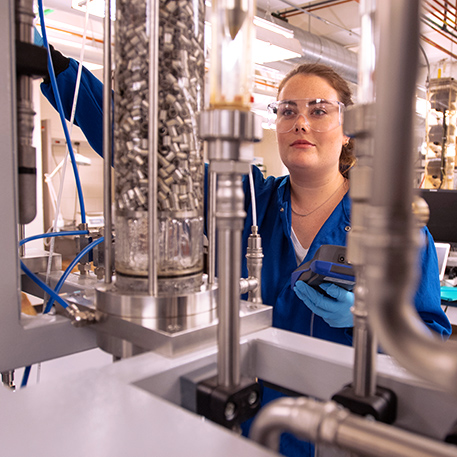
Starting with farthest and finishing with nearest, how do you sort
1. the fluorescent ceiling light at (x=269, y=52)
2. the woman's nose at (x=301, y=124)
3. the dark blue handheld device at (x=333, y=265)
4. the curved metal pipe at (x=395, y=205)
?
the fluorescent ceiling light at (x=269, y=52) → the woman's nose at (x=301, y=124) → the dark blue handheld device at (x=333, y=265) → the curved metal pipe at (x=395, y=205)

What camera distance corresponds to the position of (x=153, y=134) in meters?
0.49

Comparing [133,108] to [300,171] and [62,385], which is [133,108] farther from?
[300,171]

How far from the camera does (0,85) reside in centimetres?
54

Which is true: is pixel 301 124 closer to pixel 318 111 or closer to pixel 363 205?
pixel 318 111

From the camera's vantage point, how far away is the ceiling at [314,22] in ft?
9.27

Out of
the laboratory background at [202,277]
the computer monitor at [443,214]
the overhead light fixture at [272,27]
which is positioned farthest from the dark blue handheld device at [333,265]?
the computer monitor at [443,214]

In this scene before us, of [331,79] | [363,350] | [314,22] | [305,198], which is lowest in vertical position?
[363,350]

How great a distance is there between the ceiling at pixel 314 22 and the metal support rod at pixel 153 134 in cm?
229

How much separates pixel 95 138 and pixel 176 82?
2.80 ft

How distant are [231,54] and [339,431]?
292mm

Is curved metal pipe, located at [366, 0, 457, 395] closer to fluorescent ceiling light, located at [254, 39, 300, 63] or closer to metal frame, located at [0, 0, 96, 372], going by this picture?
metal frame, located at [0, 0, 96, 372]

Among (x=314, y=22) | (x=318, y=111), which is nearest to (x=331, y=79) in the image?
(x=318, y=111)

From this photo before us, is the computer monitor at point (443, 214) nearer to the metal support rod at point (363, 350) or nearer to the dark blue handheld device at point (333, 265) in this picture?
the dark blue handheld device at point (333, 265)

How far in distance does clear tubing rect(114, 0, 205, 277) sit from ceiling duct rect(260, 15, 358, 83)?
3430 millimetres
